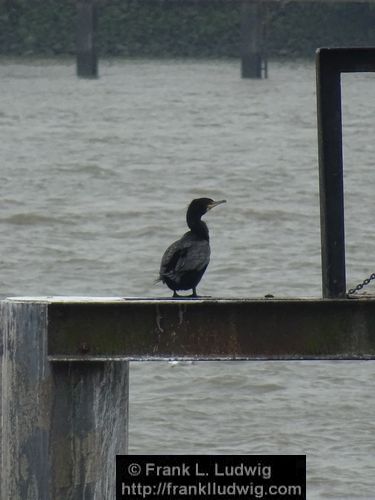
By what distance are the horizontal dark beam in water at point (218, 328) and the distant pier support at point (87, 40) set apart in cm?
3943

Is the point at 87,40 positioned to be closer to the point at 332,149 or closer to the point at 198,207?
the point at 198,207

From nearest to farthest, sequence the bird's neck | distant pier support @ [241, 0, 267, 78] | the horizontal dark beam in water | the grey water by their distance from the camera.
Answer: the horizontal dark beam in water
the bird's neck
the grey water
distant pier support @ [241, 0, 267, 78]

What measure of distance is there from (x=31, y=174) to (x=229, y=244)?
258 inches

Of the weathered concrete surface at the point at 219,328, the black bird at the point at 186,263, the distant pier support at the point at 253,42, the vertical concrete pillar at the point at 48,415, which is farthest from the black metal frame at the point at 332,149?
the distant pier support at the point at 253,42

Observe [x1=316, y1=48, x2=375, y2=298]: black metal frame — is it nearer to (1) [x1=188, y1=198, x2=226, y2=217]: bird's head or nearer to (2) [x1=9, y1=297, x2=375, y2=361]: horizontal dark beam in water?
(2) [x1=9, y1=297, x2=375, y2=361]: horizontal dark beam in water

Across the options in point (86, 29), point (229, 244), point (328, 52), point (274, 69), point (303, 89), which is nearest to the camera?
point (328, 52)

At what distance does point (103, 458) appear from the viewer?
172 inches

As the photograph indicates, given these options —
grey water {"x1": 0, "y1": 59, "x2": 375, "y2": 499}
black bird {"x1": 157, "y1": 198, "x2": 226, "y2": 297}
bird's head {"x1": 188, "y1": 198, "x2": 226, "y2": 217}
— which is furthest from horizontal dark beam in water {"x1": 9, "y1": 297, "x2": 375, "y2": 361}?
grey water {"x1": 0, "y1": 59, "x2": 375, "y2": 499}

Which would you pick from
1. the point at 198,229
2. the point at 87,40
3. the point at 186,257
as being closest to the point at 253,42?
the point at 87,40

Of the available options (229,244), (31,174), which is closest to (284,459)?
(229,244)

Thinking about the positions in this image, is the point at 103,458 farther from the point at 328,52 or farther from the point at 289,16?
the point at 289,16

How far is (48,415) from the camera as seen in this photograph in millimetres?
4277

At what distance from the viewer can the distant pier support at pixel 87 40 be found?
43.6 m

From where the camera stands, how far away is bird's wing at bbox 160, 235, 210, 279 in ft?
19.9
